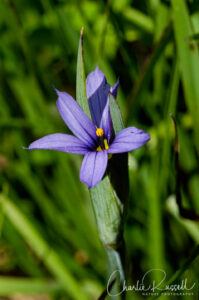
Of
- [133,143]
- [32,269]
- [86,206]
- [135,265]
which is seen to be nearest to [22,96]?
[86,206]

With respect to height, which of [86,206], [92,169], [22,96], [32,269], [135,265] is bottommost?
[135,265]

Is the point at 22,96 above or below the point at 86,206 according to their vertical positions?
above

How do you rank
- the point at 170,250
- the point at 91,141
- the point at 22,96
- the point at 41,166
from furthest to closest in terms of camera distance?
the point at 41,166 → the point at 22,96 → the point at 170,250 → the point at 91,141

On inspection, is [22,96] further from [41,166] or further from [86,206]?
[86,206]
